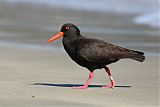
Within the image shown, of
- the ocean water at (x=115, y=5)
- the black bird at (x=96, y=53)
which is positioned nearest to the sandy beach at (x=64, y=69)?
the black bird at (x=96, y=53)

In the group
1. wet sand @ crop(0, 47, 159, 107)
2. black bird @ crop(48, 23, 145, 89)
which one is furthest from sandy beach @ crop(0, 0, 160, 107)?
black bird @ crop(48, 23, 145, 89)

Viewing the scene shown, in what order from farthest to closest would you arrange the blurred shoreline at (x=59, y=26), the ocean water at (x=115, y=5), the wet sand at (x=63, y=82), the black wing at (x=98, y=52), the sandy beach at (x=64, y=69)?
1. the ocean water at (x=115, y=5)
2. the blurred shoreline at (x=59, y=26)
3. the black wing at (x=98, y=52)
4. the sandy beach at (x=64, y=69)
5. the wet sand at (x=63, y=82)

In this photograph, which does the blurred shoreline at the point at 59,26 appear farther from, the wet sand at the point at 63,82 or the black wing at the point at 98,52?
the black wing at the point at 98,52

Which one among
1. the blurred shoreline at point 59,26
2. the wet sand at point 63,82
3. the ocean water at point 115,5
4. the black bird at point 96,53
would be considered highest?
the ocean water at point 115,5

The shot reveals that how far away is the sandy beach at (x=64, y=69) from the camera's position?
7.79m

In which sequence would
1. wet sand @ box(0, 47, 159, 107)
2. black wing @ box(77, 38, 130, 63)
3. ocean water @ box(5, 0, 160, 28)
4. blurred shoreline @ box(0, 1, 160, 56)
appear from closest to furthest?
wet sand @ box(0, 47, 159, 107) → black wing @ box(77, 38, 130, 63) → blurred shoreline @ box(0, 1, 160, 56) → ocean water @ box(5, 0, 160, 28)

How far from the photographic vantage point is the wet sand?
7.62m

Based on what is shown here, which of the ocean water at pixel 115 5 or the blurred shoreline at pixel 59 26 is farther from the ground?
the ocean water at pixel 115 5

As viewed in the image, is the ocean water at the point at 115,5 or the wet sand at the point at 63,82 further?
the ocean water at the point at 115,5

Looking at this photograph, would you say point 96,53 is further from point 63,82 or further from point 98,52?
point 63,82

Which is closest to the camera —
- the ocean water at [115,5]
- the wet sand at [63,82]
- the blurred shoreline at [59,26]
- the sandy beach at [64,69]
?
the wet sand at [63,82]

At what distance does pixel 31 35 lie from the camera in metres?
15.3

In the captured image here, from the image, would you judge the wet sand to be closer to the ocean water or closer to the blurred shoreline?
the blurred shoreline

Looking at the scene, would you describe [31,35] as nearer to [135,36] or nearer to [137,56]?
[135,36]
